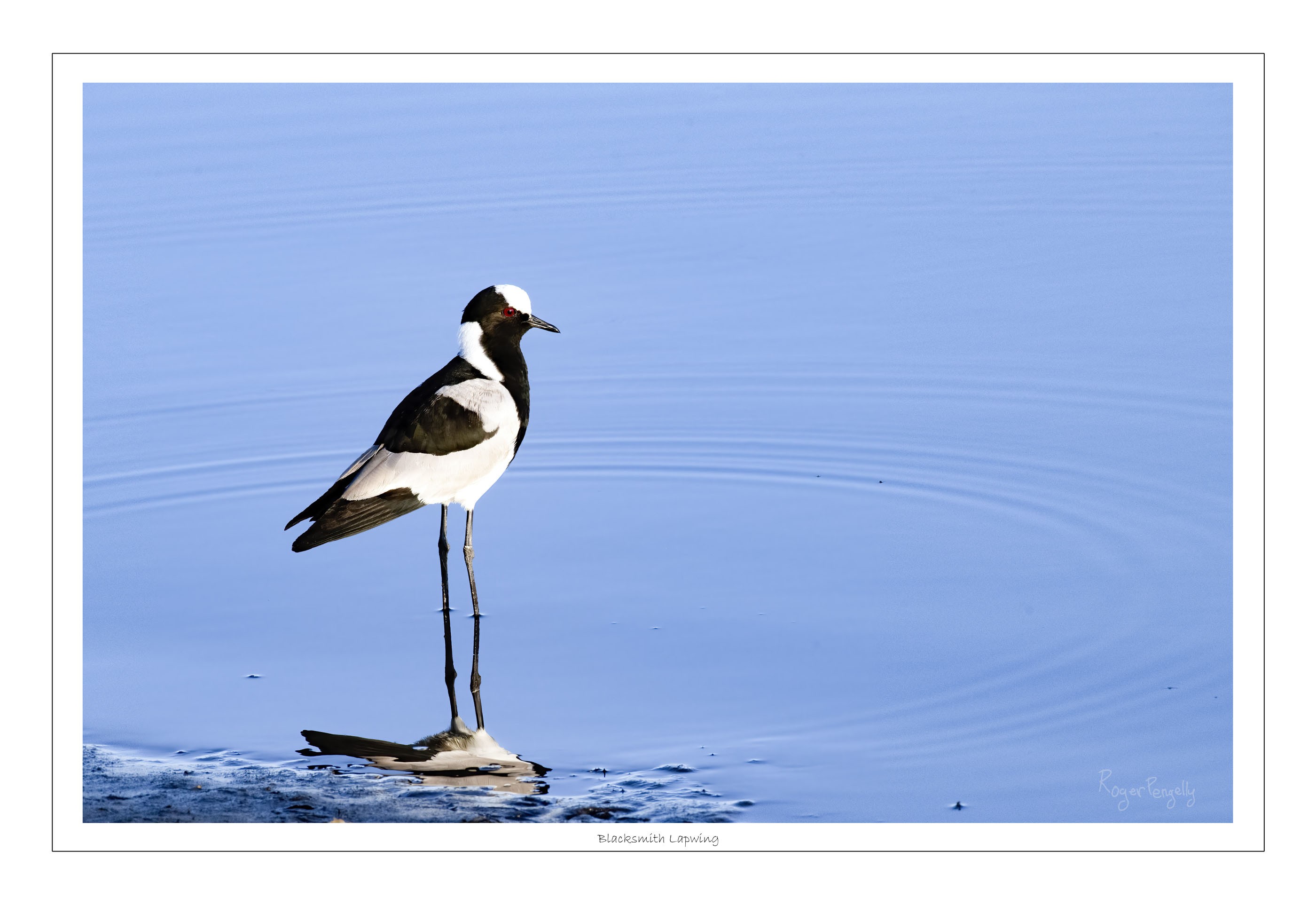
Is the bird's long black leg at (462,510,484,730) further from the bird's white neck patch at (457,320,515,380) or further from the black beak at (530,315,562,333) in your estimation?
the black beak at (530,315,562,333)

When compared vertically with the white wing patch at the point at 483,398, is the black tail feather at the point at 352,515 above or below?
below

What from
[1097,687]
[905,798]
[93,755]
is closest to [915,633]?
[1097,687]

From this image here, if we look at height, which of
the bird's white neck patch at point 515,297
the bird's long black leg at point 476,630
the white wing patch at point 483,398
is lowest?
the bird's long black leg at point 476,630

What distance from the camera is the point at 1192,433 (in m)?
10.3

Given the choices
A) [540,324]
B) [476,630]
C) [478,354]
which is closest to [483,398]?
[478,354]

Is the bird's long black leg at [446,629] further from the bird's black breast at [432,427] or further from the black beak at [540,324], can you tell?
the black beak at [540,324]

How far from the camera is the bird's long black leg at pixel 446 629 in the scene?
775 cm

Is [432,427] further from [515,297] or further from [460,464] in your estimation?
[515,297]

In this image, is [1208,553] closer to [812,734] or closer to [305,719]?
[812,734]

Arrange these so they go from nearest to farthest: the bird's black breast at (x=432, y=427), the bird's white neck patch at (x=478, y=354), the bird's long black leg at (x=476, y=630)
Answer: the bird's long black leg at (x=476, y=630) < the bird's black breast at (x=432, y=427) < the bird's white neck patch at (x=478, y=354)

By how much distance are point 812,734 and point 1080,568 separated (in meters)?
2.32

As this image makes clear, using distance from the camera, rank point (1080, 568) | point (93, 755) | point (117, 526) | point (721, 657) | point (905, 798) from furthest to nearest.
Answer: point (117, 526) < point (1080, 568) < point (721, 657) < point (93, 755) < point (905, 798)
